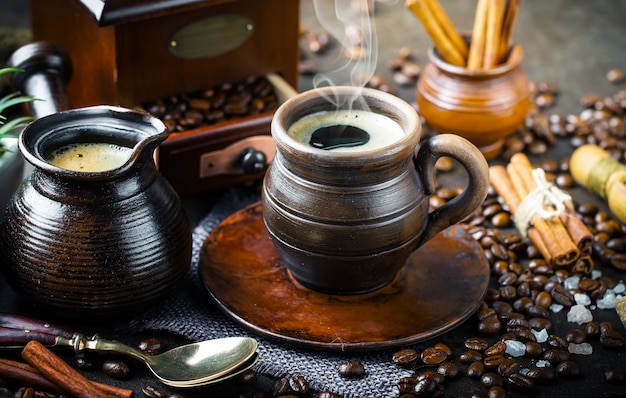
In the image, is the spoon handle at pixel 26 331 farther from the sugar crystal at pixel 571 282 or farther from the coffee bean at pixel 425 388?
the sugar crystal at pixel 571 282

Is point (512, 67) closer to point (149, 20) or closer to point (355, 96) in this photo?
point (355, 96)

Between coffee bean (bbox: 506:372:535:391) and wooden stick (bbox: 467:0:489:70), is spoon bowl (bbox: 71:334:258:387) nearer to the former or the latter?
coffee bean (bbox: 506:372:535:391)

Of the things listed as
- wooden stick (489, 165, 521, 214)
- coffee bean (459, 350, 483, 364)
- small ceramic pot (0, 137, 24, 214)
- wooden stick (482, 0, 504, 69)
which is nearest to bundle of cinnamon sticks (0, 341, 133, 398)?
small ceramic pot (0, 137, 24, 214)

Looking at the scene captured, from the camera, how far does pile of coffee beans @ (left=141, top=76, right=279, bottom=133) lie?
2115 millimetres

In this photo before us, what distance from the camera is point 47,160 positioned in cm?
161

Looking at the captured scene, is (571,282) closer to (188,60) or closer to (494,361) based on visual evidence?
(494,361)

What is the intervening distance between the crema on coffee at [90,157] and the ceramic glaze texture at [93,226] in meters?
0.01

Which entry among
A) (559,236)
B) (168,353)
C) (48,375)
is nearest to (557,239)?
(559,236)

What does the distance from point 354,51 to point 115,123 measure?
1435 millimetres

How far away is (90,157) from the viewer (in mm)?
1641

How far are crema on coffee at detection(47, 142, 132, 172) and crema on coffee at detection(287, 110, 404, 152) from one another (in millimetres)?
335

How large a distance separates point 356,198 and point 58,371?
620 millimetres

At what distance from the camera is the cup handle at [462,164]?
1.62m

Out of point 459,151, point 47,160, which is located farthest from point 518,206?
point 47,160
